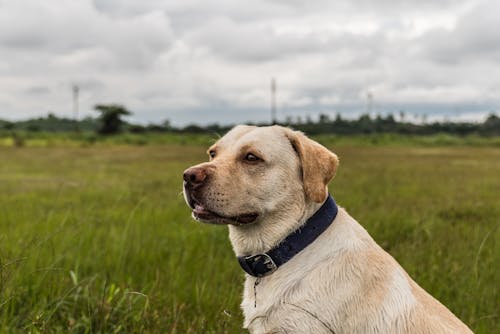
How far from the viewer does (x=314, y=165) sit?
10.1ft

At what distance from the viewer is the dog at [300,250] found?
279 centimetres

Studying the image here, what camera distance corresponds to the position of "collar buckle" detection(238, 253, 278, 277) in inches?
117

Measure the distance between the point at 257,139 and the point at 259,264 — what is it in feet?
2.75

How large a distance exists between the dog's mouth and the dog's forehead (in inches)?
17.8

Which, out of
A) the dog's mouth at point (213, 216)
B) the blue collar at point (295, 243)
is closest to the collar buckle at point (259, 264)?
the blue collar at point (295, 243)

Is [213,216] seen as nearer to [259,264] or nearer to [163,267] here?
[259,264]

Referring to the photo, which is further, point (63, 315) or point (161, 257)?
point (161, 257)

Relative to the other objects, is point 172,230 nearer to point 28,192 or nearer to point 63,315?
point 63,315

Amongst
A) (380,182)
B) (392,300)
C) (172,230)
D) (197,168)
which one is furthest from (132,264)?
(380,182)

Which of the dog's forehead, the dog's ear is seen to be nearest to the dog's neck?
the dog's ear

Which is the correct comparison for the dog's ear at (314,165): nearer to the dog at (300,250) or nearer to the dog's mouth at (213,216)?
the dog at (300,250)

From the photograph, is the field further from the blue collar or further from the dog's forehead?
the dog's forehead

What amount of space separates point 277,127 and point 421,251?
349 centimetres

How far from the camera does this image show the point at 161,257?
5656mm
